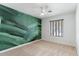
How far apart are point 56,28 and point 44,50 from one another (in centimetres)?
47

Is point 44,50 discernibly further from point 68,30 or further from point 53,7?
point 53,7

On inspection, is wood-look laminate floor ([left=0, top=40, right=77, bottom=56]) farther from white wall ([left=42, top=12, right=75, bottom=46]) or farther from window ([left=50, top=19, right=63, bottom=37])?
window ([left=50, top=19, right=63, bottom=37])

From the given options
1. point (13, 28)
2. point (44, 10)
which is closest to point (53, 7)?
point (44, 10)

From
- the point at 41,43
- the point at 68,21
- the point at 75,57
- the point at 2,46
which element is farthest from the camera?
the point at 2,46

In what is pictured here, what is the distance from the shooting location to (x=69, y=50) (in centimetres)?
129

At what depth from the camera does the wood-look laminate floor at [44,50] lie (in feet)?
4.28

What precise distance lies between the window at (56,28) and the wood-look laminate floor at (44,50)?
0.20 m

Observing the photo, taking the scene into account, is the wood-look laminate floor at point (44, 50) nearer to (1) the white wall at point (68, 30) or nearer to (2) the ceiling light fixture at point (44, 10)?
(1) the white wall at point (68, 30)

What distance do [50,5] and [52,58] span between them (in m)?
0.84

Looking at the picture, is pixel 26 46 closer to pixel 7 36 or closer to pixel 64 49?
pixel 7 36

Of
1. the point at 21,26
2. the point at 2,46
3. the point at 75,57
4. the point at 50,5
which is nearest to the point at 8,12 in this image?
the point at 21,26

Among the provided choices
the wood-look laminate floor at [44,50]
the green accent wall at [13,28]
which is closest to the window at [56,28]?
the wood-look laminate floor at [44,50]

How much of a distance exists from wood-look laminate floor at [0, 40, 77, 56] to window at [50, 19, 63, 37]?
20 cm

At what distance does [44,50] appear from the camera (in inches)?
56.2
